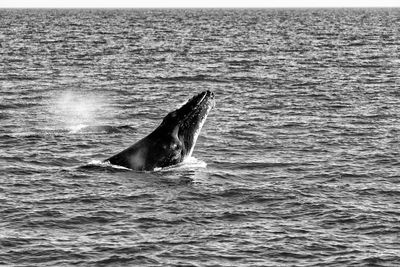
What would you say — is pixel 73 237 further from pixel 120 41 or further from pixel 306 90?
pixel 120 41

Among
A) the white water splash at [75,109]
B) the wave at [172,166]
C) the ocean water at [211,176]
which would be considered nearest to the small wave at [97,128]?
the white water splash at [75,109]

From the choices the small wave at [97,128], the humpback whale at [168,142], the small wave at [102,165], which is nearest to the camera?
the humpback whale at [168,142]

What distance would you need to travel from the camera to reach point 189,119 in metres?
32.9

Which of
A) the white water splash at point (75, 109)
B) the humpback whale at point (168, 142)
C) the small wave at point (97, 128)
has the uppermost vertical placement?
the humpback whale at point (168, 142)

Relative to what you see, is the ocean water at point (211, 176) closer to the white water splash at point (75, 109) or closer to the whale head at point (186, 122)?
the white water splash at point (75, 109)

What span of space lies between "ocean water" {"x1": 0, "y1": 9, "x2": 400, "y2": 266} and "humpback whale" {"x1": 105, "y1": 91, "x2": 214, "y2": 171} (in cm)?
45

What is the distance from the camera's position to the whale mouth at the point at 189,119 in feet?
107

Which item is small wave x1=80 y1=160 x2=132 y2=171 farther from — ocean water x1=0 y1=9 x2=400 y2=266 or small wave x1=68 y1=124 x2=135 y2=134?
small wave x1=68 y1=124 x2=135 y2=134

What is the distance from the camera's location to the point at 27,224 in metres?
26.5

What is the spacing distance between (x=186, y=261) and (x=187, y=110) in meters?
10.6

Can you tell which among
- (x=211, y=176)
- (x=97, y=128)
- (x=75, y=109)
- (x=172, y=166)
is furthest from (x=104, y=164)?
(x=75, y=109)

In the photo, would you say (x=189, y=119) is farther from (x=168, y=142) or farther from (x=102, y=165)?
(x=102, y=165)

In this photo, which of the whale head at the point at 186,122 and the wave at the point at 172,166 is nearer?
the whale head at the point at 186,122

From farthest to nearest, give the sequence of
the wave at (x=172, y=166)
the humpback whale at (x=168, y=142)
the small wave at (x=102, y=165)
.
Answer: the small wave at (x=102, y=165) → the wave at (x=172, y=166) → the humpback whale at (x=168, y=142)
